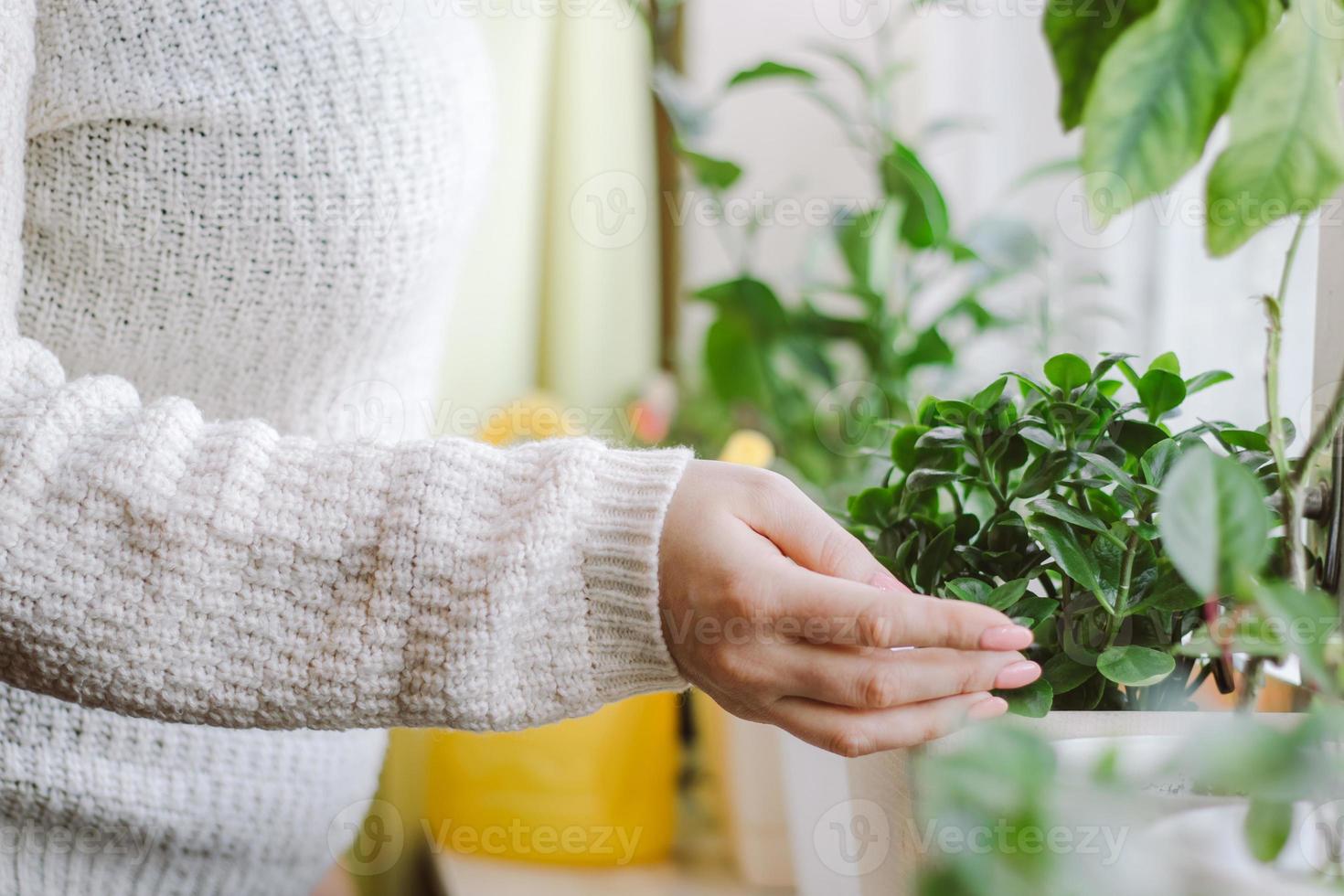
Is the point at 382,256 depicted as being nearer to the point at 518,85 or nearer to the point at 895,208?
the point at 895,208

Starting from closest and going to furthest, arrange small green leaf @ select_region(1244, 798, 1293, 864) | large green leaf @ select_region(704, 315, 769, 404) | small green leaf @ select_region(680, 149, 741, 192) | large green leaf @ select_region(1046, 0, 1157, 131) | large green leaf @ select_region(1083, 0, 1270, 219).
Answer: small green leaf @ select_region(1244, 798, 1293, 864) < large green leaf @ select_region(1083, 0, 1270, 219) < large green leaf @ select_region(1046, 0, 1157, 131) < small green leaf @ select_region(680, 149, 741, 192) < large green leaf @ select_region(704, 315, 769, 404)

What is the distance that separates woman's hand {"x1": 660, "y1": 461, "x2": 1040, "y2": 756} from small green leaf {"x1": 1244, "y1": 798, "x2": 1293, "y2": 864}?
15cm

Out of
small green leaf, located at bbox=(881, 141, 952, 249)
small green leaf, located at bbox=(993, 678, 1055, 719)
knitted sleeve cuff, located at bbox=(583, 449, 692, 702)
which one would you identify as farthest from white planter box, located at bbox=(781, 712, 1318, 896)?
small green leaf, located at bbox=(881, 141, 952, 249)

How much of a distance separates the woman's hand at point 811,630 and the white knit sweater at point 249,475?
0.7 inches

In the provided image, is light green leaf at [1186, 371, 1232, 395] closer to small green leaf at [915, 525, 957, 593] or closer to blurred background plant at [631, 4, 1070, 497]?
small green leaf at [915, 525, 957, 593]

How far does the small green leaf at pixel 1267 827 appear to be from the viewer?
0.23 m

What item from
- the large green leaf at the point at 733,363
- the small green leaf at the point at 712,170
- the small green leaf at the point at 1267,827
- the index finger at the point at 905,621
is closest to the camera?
the small green leaf at the point at 1267,827

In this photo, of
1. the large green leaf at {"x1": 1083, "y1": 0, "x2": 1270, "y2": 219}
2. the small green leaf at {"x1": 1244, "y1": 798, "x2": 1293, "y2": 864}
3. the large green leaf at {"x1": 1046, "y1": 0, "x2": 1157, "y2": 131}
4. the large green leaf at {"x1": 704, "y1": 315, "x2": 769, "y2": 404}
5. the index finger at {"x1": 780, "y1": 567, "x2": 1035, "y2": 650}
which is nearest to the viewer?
the small green leaf at {"x1": 1244, "y1": 798, "x2": 1293, "y2": 864}

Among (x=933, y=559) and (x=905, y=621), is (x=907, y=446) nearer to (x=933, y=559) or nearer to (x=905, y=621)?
(x=933, y=559)

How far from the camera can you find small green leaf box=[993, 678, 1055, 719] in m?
0.41

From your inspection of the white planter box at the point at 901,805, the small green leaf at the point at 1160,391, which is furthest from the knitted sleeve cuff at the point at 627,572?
the small green leaf at the point at 1160,391

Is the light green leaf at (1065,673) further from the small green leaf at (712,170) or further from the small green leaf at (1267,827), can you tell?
the small green leaf at (712,170)

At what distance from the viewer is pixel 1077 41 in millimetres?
590

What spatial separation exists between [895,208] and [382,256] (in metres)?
0.62
